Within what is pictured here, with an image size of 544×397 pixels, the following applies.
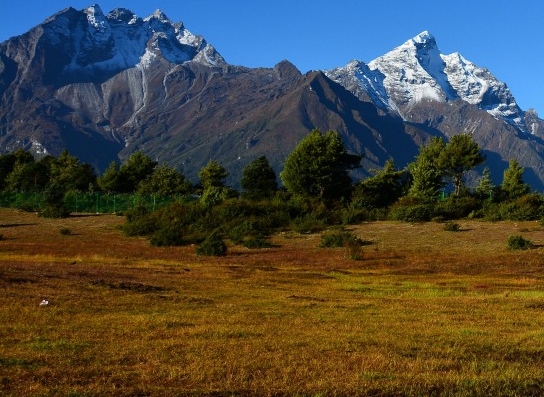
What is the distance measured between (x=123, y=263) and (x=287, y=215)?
38161 millimetres

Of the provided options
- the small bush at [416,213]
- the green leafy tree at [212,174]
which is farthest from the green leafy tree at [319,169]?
the green leafy tree at [212,174]

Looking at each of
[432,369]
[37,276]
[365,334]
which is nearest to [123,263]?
[37,276]

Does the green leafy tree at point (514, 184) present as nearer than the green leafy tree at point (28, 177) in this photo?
Yes

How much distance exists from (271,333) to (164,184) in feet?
363

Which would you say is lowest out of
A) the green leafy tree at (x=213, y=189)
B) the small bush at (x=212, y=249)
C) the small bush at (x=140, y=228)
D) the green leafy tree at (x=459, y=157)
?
the small bush at (x=212, y=249)

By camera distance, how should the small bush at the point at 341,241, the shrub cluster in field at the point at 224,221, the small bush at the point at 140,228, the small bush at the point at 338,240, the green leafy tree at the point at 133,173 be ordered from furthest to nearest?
the green leafy tree at the point at 133,173
the small bush at the point at 140,228
the shrub cluster in field at the point at 224,221
the small bush at the point at 338,240
the small bush at the point at 341,241

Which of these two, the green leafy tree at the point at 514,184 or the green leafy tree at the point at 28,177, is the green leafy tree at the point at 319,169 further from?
the green leafy tree at the point at 28,177

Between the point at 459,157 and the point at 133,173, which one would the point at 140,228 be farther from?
the point at 133,173

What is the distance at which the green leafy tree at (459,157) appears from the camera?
101 metres

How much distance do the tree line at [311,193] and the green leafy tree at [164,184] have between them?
21 cm

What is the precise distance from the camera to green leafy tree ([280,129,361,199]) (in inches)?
3971

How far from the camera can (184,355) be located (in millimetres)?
16078

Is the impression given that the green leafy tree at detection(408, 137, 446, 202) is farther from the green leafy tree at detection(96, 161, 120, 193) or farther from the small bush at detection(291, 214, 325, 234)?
the green leafy tree at detection(96, 161, 120, 193)

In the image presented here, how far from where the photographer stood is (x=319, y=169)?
331 feet
